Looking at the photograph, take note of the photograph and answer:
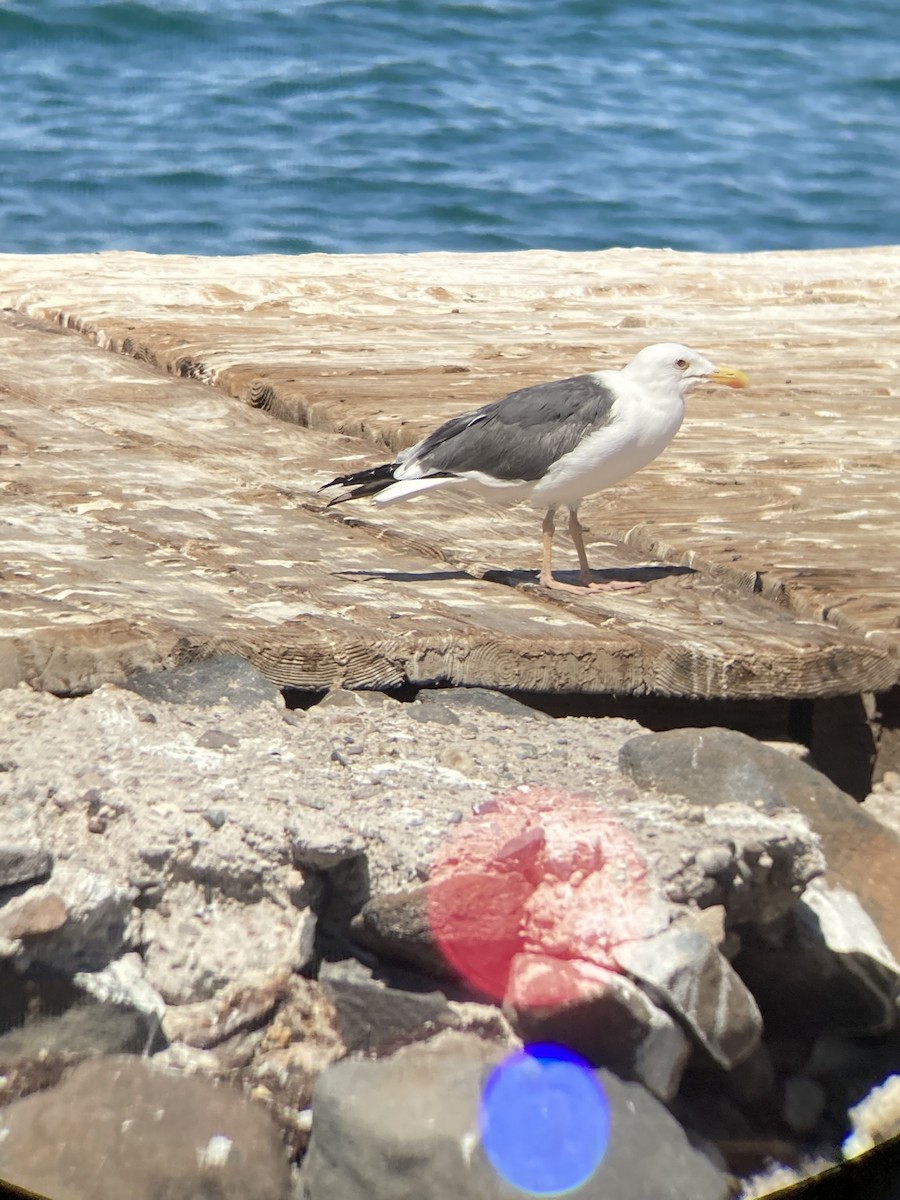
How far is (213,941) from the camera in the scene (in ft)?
7.59

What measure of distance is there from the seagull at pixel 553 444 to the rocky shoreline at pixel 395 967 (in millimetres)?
1279

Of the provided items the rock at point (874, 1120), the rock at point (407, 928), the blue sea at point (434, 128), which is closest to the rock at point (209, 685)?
the rock at point (407, 928)

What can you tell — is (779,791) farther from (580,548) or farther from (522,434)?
(522,434)

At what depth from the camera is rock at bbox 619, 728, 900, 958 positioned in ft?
8.34

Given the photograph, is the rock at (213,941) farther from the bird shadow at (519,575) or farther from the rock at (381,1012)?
the bird shadow at (519,575)

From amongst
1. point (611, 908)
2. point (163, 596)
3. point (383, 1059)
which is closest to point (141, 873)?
point (383, 1059)

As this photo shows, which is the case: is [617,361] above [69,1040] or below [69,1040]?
below

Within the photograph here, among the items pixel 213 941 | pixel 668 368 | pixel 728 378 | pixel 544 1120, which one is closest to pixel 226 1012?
pixel 213 941

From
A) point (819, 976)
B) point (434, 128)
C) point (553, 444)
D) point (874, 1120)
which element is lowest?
point (434, 128)

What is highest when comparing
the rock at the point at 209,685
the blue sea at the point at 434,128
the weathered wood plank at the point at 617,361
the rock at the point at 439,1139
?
the rock at the point at 209,685

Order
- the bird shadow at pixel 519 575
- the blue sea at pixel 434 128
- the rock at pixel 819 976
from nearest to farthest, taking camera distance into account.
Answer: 1. the rock at pixel 819 976
2. the bird shadow at pixel 519 575
3. the blue sea at pixel 434 128

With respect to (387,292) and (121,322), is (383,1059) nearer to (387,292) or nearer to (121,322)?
(121,322)

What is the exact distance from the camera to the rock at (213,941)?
2.27 metres

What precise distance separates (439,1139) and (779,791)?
2.87ft
